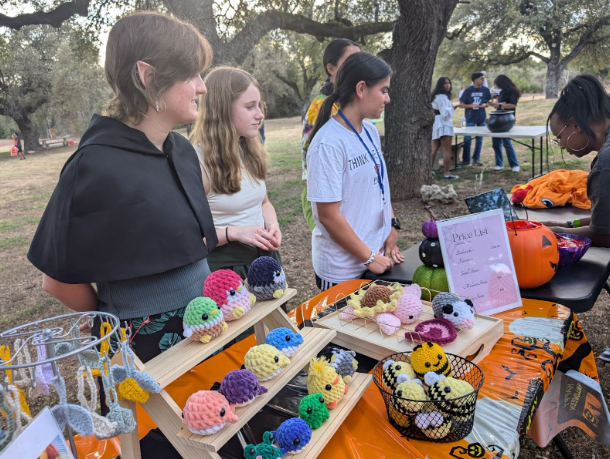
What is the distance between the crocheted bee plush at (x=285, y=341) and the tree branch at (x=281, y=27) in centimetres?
710

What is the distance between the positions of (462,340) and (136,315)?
3.06 ft

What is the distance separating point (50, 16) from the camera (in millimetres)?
6875

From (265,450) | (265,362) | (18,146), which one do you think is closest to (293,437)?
(265,450)

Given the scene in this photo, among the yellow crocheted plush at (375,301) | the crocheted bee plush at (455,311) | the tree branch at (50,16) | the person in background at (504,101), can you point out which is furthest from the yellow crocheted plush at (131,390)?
the person in background at (504,101)

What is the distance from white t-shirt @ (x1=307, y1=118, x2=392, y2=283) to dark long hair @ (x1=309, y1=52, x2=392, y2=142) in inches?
4.8

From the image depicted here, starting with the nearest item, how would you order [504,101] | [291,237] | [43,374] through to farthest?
[43,374] → [291,237] → [504,101]

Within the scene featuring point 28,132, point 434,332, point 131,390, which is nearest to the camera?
point 131,390

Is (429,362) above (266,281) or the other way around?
the other way around

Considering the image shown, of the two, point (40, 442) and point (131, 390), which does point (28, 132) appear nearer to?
point (131, 390)

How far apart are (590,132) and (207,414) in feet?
7.35

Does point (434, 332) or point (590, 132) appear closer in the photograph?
point (434, 332)

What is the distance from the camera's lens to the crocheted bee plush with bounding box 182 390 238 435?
0.83 meters

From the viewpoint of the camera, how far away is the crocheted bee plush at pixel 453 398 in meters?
0.96

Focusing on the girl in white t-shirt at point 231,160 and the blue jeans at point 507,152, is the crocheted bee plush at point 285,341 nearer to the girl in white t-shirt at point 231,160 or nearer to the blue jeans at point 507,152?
the girl in white t-shirt at point 231,160
